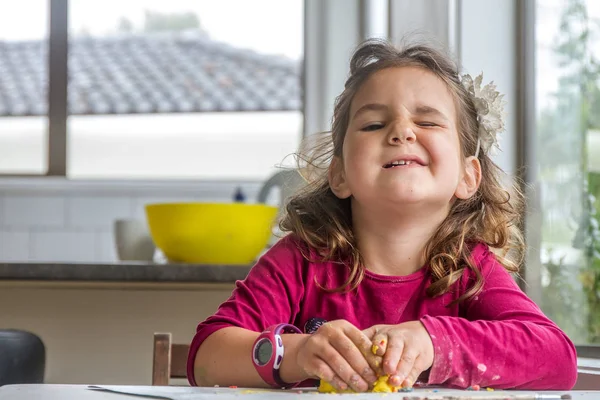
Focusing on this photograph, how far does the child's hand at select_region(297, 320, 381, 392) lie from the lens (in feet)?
2.80

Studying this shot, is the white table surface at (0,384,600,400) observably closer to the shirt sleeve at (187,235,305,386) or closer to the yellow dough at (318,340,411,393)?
the yellow dough at (318,340,411,393)

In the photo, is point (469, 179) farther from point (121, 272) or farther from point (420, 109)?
point (121, 272)

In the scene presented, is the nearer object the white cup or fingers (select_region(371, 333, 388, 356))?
fingers (select_region(371, 333, 388, 356))

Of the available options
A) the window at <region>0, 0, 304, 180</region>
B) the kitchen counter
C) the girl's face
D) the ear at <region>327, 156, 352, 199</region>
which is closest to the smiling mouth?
the girl's face

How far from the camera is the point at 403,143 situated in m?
1.10

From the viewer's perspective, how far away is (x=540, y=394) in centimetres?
79

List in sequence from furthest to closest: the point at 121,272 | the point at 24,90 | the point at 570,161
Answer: the point at 24,90 < the point at 121,272 < the point at 570,161

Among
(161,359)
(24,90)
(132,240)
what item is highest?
(24,90)

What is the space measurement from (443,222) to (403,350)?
1.28 ft

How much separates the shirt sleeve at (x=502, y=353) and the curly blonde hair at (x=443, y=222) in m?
0.13

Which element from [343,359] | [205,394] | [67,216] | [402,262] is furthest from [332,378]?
[67,216]

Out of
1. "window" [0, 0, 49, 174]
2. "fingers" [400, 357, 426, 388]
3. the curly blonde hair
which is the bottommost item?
"fingers" [400, 357, 426, 388]

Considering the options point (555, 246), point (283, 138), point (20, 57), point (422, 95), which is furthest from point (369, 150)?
point (20, 57)

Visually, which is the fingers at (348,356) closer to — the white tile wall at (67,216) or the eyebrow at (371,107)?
the eyebrow at (371,107)
